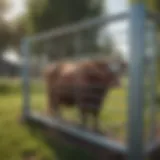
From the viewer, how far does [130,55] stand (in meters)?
1.38

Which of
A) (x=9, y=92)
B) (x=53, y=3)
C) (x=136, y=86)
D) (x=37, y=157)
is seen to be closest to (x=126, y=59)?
(x=136, y=86)

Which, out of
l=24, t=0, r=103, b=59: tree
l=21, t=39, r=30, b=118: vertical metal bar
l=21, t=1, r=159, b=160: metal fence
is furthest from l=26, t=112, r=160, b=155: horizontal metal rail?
l=24, t=0, r=103, b=59: tree

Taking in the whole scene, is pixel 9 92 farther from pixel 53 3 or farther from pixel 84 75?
pixel 53 3

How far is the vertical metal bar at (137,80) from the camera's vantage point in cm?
136

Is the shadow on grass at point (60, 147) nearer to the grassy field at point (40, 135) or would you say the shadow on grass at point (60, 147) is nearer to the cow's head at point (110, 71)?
the grassy field at point (40, 135)

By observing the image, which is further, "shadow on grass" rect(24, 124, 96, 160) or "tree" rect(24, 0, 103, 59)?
"tree" rect(24, 0, 103, 59)

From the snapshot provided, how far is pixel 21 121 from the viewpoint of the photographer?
2.23 m

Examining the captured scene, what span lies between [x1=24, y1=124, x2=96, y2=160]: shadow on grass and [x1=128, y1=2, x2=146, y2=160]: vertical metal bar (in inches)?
13.6

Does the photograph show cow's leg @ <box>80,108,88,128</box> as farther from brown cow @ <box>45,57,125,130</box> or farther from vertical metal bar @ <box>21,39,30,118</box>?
vertical metal bar @ <box>21,39,30,118</box>

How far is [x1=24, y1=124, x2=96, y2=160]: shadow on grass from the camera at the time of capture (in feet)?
5.41

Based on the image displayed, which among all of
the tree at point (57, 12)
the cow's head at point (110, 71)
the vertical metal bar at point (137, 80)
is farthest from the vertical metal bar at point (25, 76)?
the tree at point (57, 12)

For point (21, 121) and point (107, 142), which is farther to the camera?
point (21, 121)

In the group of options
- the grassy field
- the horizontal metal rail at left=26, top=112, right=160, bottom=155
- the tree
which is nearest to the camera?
the horizontal metal rail at left=26, top=112, right=160, bottom=155

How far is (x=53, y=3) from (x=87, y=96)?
5.88m
